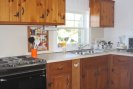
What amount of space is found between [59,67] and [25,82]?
67 centimetres

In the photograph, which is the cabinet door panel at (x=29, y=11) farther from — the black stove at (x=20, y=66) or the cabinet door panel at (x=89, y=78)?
the cabinet door panel at (x=89, y=78)

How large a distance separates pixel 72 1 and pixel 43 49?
1.17 meters

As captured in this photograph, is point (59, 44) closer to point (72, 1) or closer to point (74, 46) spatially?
point (74, 46)

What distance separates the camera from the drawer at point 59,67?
Result: 2.92 meters

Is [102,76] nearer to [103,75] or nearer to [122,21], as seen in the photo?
[103,75]

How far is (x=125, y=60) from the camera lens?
150 inches

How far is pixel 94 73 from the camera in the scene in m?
3.71

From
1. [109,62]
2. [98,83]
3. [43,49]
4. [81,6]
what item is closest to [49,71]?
[43,49]

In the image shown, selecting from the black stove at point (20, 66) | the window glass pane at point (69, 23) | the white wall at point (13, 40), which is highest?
the window glass pane at point (69, 23)

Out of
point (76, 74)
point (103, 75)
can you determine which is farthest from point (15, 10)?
point (103, 75)

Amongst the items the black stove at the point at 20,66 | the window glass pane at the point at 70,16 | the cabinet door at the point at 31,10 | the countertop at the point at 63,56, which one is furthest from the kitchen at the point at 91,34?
the cabinet door at the point at 31,10

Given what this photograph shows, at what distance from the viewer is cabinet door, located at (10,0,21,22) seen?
8.90ft

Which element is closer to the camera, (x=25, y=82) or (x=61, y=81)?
(x=25, y=82)

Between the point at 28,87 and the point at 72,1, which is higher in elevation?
the point at 72,1
